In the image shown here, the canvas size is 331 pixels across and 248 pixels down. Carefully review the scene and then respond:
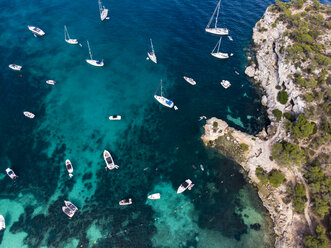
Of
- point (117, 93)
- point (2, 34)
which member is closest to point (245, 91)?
point (117, 93)

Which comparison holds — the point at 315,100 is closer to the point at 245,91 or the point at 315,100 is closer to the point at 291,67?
the point at 291,67

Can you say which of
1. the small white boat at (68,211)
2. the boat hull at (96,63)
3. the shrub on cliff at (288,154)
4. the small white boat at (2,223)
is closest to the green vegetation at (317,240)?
the shrub on cliff at (288,154)

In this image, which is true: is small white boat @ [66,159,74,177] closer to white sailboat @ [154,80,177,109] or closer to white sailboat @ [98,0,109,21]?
white sailboat @ [154,80,177,109]

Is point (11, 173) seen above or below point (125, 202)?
below

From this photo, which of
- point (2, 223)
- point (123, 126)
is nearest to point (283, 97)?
point (123, 126)

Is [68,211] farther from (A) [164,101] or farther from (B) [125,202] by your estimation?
(A) [164,101]

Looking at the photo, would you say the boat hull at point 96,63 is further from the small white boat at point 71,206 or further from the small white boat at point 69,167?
the small white boat at point 71,206
